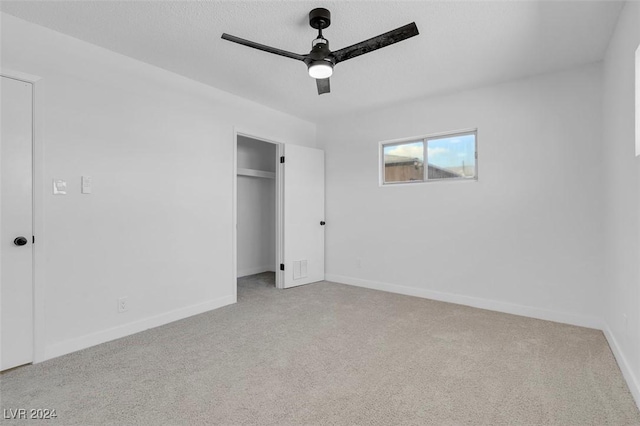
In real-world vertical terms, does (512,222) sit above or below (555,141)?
below

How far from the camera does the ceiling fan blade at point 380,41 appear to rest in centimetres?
194

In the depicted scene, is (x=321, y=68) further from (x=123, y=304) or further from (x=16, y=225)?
(x=123, y=304)

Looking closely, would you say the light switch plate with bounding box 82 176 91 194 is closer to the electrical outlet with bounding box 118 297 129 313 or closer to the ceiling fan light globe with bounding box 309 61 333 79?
the electrical outlet with bounding box 118 297 129 313

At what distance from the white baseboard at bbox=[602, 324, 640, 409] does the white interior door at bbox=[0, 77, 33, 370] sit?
3.90m

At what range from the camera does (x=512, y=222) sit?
11.1 ft

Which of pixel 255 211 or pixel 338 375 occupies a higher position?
pixel 255 211

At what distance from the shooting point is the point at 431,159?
4008 millimetres

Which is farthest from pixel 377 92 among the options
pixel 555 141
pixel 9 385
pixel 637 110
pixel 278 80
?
pixel 9 385

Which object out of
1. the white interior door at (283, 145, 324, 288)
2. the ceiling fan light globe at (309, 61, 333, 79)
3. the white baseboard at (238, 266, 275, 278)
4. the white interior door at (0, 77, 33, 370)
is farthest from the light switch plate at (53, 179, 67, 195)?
the white baseboard at (238, 266, 275, 278)

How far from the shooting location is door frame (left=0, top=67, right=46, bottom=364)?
7.58ft

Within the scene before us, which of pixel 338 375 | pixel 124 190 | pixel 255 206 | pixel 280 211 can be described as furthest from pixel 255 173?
pixel 338 375

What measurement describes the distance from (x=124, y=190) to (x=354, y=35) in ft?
7.65

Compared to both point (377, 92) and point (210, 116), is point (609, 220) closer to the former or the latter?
point (377, 92)

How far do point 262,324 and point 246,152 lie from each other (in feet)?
10.7
